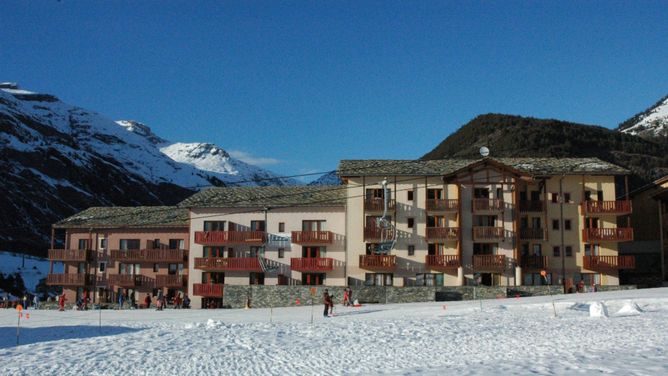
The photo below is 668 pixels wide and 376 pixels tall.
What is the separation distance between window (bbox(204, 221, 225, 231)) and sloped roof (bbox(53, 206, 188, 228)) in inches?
162

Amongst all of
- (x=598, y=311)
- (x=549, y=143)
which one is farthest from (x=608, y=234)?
(x=549, y=143)

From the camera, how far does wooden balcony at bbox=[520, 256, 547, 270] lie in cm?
5519

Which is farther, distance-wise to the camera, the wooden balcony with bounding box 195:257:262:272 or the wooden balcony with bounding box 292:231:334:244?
the wooden balcony with bounding box 195:257:262:272

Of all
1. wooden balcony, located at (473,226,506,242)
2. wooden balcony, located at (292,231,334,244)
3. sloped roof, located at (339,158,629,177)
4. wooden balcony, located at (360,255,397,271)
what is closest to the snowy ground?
wooden balcony, located at (360,255,397,271)

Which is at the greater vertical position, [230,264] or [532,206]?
[532,206]

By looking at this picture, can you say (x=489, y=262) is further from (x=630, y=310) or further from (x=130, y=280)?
(x=130, y=280)

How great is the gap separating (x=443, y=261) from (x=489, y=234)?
4.39 metres

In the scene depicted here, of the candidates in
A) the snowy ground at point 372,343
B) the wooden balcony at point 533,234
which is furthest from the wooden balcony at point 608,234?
the snowy ground at point 372,343

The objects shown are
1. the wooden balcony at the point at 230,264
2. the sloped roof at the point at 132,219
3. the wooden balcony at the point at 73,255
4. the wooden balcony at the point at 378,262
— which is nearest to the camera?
the wooden balcony at the point at 378,262

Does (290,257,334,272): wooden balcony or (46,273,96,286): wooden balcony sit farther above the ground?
(290,257,334,272): wooden balcony

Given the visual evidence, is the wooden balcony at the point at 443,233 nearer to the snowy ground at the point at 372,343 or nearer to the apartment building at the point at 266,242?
the apartment building at the point at 266,242

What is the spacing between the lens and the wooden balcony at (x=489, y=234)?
54.7 metres

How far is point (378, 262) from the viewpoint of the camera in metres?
54.6

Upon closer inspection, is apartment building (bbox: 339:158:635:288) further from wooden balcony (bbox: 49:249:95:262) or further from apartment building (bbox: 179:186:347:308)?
wooden balcony (bbox: 49:249:95:262)
